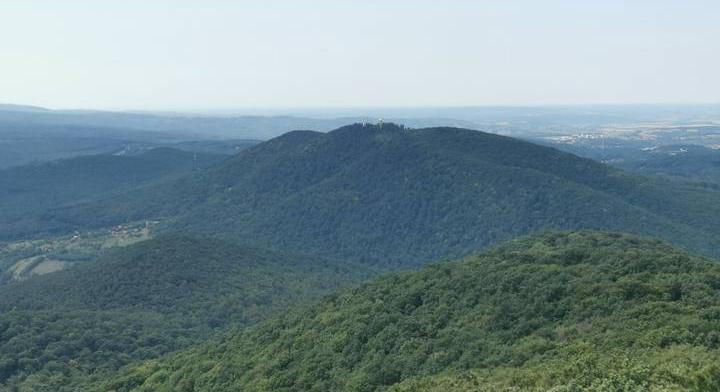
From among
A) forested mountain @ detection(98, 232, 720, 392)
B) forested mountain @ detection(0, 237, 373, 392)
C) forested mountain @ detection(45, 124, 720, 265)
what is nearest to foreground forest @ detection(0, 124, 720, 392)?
forested mountain @ detection(98, 232, 720, 392)

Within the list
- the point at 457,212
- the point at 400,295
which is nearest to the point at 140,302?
the point at 400,295

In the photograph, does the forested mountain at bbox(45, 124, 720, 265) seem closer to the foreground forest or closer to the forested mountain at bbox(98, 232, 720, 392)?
the foreground forest

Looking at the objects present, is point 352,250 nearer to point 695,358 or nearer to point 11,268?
point 11,268

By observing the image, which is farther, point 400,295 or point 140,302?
point 140,302

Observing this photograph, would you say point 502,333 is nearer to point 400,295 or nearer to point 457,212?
point 400,295

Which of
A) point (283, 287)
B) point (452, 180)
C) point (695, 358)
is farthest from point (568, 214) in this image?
point (695, 358)
